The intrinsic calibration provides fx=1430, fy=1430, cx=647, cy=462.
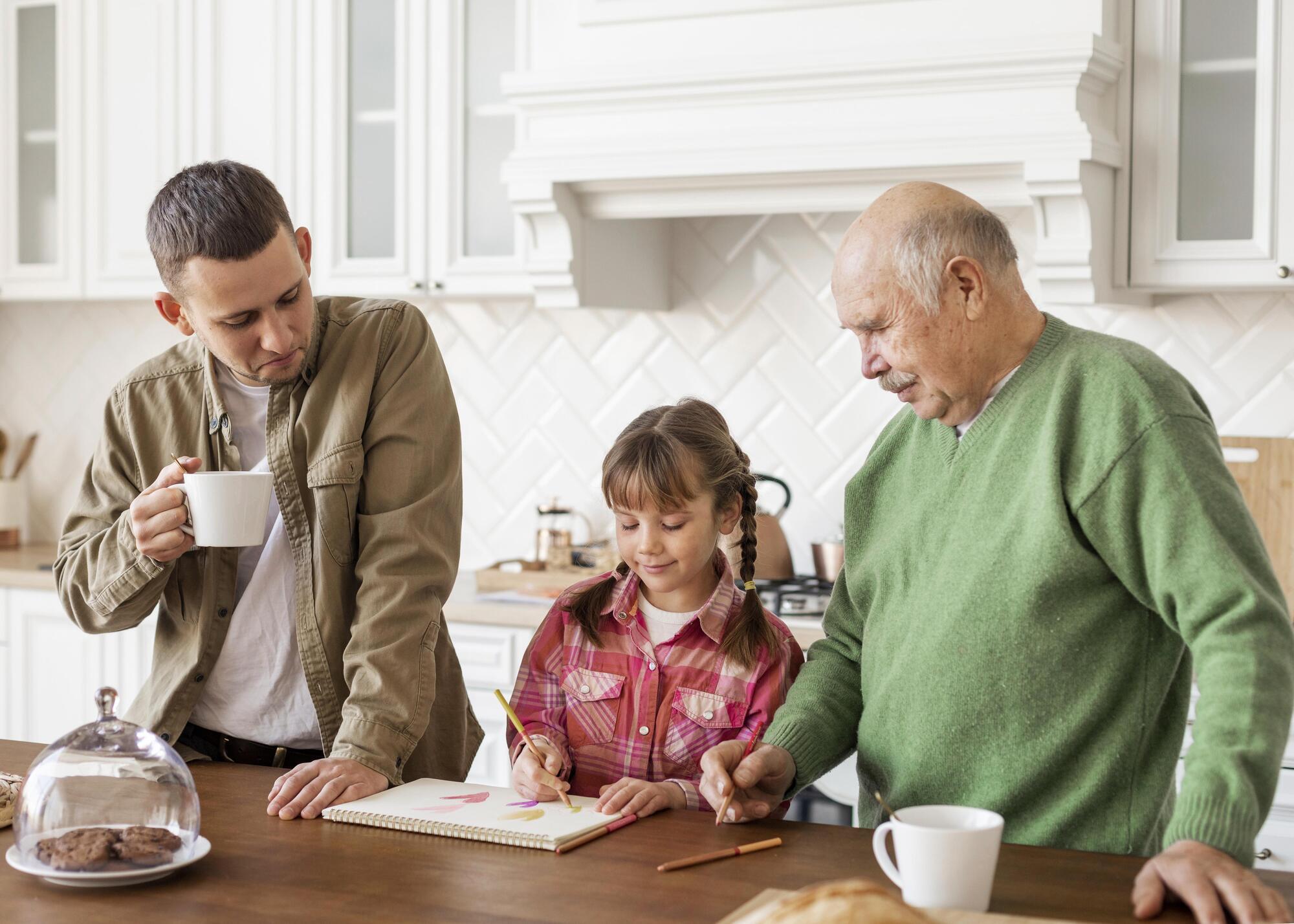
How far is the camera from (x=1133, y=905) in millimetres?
1166

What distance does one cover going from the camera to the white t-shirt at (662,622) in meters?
A: 1.83

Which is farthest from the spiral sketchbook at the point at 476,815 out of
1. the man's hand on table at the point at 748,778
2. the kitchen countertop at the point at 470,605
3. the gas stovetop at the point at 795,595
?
the gas stovetop at the point at 795,595

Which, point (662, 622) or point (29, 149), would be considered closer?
point (662, 622)

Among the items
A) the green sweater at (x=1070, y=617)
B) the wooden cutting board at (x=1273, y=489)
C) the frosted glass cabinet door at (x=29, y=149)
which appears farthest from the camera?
the frosted glass cabinet door at (x=29, y=149)

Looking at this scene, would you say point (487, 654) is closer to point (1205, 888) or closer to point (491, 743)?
point (491, 743)

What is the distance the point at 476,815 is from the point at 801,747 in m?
0.35

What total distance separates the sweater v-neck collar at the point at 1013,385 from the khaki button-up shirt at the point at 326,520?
61 centimetres

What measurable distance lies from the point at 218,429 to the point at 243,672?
0.30 metres

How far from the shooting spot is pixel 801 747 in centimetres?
153

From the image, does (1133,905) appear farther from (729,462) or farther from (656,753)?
(729,462)

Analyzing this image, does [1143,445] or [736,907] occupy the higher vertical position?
[1143,445]

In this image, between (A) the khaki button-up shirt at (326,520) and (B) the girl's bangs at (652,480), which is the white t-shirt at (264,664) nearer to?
(A) the khaki button-up shirt at (326,520)

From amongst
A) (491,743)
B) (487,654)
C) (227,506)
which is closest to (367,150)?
(487,654)

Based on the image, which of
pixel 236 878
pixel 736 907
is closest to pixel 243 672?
pixel 236 878
